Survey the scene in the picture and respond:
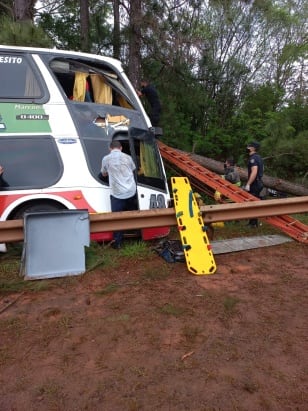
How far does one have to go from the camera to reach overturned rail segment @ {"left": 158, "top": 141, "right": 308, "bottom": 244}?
6.04 metres

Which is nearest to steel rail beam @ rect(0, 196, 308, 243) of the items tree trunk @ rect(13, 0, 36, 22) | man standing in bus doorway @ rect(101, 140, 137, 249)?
man standing in bus doorway @ rect(101, 140, 137, 249)

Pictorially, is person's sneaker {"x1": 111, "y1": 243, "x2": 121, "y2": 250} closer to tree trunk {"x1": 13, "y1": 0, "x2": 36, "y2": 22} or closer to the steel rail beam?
the steel rail beam

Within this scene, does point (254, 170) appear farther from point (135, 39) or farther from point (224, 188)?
point (135, 39)

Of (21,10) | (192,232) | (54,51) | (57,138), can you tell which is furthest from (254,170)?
(21,10)

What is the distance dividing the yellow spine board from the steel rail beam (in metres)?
0.17

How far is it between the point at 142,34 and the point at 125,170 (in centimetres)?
514

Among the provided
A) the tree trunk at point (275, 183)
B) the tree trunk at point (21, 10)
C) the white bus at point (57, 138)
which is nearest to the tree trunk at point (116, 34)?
the tree trunk at point (21, 10)

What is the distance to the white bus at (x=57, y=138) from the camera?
206 inches

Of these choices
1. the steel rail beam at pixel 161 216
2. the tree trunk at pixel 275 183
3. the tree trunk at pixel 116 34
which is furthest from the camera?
the tree trunk at pixel 116 34

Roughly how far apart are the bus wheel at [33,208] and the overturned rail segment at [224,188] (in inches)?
128

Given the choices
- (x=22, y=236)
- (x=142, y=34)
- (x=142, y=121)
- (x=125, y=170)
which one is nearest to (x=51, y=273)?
(x=22, y=236)

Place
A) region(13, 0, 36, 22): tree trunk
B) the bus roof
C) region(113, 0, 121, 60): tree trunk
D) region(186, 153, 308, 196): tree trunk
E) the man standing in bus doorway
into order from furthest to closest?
region(113, 0, 121, 60): tree trunk
region(186, 153, 308, 196): tree trunk
region(13, 0, 36, 22): tree trunk
the bus roof
the man standing in bus doorway

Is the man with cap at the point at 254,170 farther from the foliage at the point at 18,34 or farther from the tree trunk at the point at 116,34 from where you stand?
the tree trunk at the point at 116,34

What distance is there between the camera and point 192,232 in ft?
15.7
